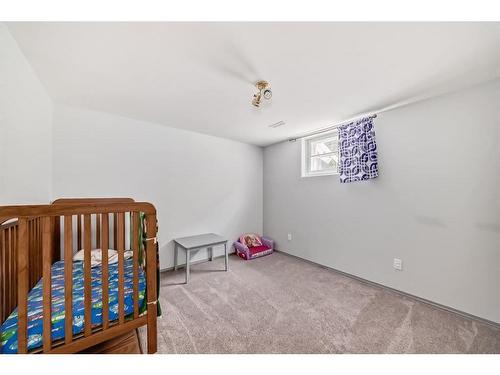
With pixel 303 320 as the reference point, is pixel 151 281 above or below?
above

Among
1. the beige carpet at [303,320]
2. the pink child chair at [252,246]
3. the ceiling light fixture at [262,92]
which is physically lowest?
the beige carpet at [303,320]

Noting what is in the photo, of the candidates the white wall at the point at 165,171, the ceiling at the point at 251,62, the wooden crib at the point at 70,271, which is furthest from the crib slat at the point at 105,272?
the white wall at the point at 165,171

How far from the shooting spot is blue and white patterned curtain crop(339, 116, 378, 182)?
7.16 feet

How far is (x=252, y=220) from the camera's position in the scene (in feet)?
12.1

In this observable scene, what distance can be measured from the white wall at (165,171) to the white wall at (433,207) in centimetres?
157

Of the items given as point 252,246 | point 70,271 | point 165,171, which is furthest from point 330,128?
point 70,271

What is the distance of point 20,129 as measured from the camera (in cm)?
128

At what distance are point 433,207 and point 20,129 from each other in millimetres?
3466

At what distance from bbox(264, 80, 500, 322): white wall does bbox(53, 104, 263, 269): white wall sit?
5.16ft

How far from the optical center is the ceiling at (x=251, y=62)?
41.9 inches

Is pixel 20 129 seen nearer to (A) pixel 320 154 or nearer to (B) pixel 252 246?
(B) pixel 252 246

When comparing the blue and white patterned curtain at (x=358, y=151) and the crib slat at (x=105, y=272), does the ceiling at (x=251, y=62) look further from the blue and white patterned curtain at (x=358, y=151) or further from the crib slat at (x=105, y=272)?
the crib slat at (x=105, y=272)

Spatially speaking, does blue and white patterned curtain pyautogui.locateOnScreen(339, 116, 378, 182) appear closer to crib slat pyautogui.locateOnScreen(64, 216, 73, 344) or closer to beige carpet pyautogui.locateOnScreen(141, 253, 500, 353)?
beige carpet pyautogui.locateOnScreen(141, 253, 500, 353)

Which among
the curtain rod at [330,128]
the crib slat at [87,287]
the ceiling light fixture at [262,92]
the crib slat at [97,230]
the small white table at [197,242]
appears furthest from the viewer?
the small white table at [197,242]
